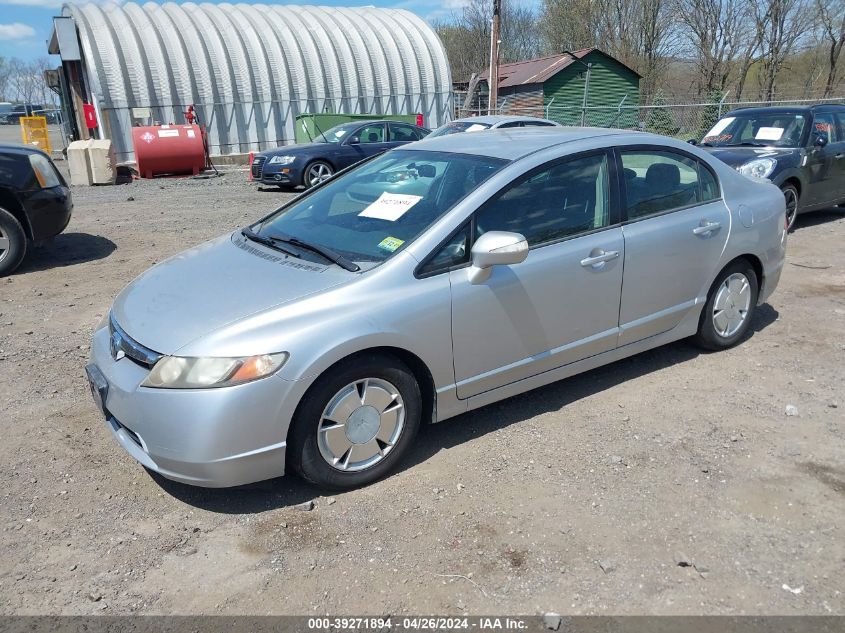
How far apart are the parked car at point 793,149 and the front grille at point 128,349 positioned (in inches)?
308

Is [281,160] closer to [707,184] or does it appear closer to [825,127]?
[825,127]

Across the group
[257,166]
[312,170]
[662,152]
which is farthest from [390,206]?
[257,166]

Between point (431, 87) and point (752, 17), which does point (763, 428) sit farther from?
point (752, 17)

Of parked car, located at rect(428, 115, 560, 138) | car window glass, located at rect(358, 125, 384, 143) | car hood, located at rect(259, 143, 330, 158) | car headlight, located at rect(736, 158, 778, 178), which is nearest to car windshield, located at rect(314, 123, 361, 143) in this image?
car window glass, located at rect(358, 125, 384, 143)

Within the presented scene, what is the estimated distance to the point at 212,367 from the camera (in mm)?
2900

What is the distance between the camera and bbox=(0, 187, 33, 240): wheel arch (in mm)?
7137

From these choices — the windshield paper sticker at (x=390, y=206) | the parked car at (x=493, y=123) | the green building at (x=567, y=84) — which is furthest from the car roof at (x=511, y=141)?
the green building at (x=567, y=84)

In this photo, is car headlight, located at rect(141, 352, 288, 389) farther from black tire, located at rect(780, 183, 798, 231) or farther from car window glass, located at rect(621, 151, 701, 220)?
black tire, located at rect(780, 183, 798, 231)

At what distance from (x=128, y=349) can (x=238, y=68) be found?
24.0 meters

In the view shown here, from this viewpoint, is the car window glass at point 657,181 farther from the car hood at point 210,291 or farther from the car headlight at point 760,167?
the car headlight at point 760,167

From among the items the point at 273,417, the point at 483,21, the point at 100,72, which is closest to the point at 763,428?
the point at 273,417

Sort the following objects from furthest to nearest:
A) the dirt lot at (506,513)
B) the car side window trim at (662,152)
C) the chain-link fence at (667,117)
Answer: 1. the chain-link fence at (667,117)
2. the car side window trim at (662,152)
3. the dirt lot at (506,513)

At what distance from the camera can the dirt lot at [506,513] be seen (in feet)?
8.78

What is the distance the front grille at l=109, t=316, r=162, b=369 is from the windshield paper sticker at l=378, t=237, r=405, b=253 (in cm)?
122
